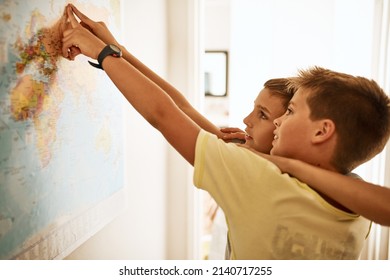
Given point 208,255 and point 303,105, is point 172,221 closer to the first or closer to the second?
point 208,255

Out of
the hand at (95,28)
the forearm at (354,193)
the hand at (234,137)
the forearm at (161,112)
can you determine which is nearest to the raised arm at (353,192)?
the forearm at (354,193)

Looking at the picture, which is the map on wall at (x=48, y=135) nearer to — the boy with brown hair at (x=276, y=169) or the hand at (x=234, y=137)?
the boy with brown hair at (x=276, y=169)

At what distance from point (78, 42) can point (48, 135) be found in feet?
0.70

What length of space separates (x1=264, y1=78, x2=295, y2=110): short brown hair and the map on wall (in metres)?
0.48

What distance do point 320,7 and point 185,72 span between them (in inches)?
30.0

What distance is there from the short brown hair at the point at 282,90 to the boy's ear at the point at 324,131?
0.79 ft

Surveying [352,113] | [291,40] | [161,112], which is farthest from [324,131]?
[291,40]

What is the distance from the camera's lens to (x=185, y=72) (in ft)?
5.37

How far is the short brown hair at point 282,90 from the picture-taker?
0.86m

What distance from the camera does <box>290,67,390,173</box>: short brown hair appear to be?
612mm

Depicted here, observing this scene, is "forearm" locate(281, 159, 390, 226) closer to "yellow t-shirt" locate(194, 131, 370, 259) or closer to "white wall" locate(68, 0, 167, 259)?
"yellow t-shirt" locate(194, 131, 370, 259)

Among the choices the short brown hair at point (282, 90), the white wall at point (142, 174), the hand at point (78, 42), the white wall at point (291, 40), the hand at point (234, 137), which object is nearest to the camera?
the hand at point (78, 42)

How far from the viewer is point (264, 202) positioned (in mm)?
586
